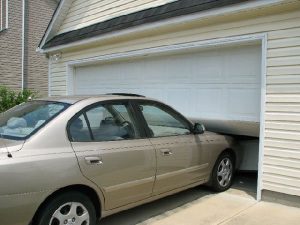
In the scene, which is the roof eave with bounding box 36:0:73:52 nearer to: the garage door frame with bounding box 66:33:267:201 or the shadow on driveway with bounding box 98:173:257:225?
the garage door frame with bounding box 66:33:267:201

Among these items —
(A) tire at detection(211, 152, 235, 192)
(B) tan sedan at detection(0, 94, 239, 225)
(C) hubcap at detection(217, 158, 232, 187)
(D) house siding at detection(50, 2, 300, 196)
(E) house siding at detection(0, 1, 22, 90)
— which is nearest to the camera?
(B) tan sedan at detection(0, 94, 239, 225)

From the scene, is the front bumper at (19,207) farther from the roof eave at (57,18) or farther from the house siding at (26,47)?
the house siding at (26,47)

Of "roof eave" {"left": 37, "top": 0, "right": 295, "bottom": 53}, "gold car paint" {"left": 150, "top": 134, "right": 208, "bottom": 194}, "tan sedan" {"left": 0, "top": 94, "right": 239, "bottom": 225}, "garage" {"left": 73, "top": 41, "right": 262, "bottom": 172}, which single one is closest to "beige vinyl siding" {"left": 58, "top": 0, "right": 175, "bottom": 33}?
"roof eave" {"left": 37, "top": 0, "right": 295, "bottom": 53}

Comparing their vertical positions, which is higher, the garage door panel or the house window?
the house window

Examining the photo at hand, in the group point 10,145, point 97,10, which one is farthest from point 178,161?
point 97,10

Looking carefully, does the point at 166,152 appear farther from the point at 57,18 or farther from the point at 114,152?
the point at 57,18

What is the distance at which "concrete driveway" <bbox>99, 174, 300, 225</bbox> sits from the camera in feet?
17.0

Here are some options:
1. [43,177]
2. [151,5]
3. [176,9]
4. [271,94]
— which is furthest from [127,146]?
[151,5]

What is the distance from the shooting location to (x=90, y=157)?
4367 millimetres

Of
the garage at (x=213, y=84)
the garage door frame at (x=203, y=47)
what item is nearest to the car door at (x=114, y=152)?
the garage door frame at (x=203, y=47)

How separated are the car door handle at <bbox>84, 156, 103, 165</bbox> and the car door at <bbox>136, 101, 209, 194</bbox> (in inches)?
36.6

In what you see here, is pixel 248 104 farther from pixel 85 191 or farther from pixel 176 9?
pixel 85 191

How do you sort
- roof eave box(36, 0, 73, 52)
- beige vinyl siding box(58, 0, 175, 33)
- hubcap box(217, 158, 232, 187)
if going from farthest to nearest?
1. roof eave box(36, 0, 73, 52)
2. beige vinyl siding box(58, 0, 175, 33)
3. hubcap box(217, 158, 232, 187)

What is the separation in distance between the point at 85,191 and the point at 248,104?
3532 millimetres
